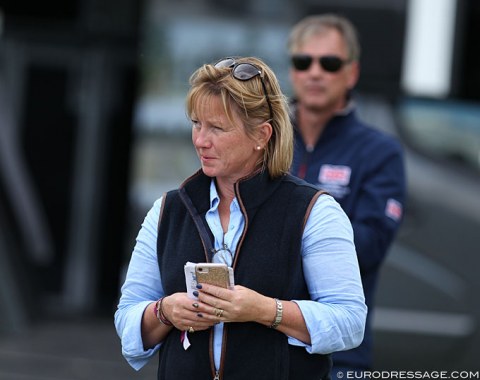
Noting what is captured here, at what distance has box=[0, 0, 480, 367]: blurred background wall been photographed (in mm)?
5109

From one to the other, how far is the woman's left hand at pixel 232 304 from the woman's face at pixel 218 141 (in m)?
0.30

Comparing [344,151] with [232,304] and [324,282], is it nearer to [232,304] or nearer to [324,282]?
[324,282]

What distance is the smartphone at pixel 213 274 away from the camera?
208 centimetres

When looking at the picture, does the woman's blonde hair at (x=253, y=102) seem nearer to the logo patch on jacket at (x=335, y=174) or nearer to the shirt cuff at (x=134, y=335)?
the shirt cuff at (x=134, y=335)

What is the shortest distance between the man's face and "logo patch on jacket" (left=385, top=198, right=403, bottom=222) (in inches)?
14.7

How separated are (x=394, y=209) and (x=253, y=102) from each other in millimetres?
1133

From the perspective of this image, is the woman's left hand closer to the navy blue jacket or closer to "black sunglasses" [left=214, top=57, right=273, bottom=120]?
"black sunglasses" [left=214, top=57, right=273, bottom=120]

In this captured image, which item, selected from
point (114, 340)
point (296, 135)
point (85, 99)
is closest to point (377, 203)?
point (296, 135)

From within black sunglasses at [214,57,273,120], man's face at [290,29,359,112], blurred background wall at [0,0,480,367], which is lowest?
blurred background wall at [0,0,480,367]

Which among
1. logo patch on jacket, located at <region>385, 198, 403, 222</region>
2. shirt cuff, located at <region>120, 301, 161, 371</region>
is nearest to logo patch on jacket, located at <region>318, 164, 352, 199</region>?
logo patch on jacket, located at <region>385, 198, 403, 222</region>

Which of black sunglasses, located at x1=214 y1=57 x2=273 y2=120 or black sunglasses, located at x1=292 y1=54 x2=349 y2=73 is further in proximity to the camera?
black sunglasses, located at x1=292 y1=54 x2=349 y2=73

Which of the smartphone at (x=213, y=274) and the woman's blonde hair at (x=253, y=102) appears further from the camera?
the woman's blonde hair at (x=253, y=102)

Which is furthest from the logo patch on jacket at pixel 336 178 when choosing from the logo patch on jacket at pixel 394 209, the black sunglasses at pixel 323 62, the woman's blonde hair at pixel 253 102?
the woman's blonde hair at pixel 253 102

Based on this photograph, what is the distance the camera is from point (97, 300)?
732 centimetres
